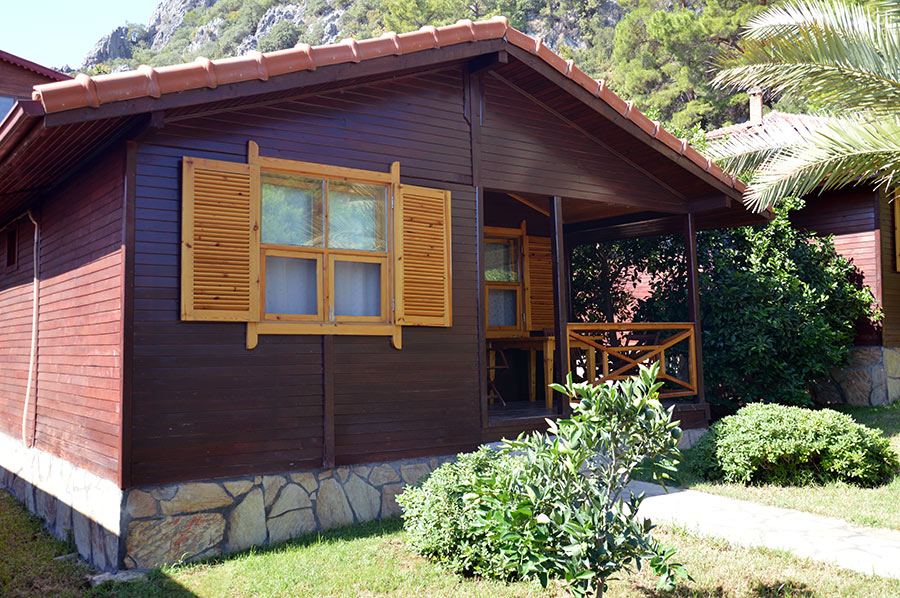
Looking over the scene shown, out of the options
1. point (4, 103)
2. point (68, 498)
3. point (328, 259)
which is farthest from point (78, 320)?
point (4, 103)

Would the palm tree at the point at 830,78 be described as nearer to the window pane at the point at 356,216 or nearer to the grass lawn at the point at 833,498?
the grass lawn at the point at 833,498

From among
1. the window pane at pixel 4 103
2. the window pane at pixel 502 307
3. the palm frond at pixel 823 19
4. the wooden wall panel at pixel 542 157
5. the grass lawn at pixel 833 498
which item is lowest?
the grass lawn at pixel 833 498

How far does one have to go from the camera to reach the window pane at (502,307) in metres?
10.4

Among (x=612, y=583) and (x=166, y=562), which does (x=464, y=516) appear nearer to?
(x=612, y=583)

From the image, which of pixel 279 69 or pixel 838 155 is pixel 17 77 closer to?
pixel 279 69

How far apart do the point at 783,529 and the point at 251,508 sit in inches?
163

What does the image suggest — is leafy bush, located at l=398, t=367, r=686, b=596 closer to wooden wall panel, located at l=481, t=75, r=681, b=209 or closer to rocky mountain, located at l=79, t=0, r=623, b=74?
wooden wall panel, located at l=481, t=75, r=681, b=209

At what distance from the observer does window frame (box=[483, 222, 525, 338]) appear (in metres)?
10.4

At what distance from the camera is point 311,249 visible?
6.34m

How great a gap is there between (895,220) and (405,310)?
10004 mm

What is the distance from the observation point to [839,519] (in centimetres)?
607

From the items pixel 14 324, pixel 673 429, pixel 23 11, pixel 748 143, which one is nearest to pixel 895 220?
pixel 748 143

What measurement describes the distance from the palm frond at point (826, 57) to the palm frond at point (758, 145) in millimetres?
492

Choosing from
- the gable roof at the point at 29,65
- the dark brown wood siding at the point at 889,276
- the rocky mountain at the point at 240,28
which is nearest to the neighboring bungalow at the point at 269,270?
the dark brown wood siding at the point at 889,276
